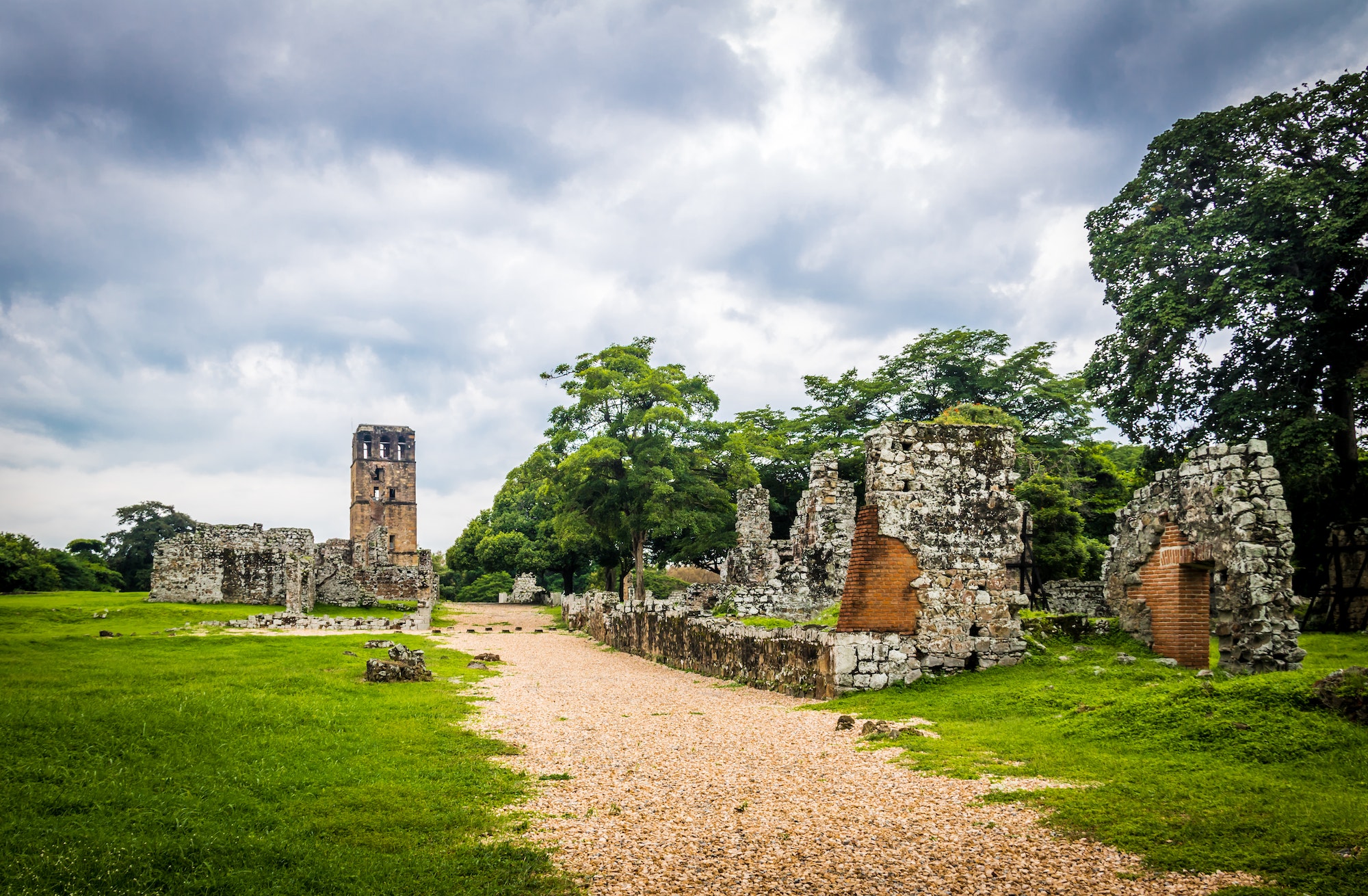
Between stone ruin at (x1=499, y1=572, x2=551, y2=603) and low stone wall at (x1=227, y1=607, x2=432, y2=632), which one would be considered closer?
low stone wall at (x1=227, y1=607, x2=432, y2=632)

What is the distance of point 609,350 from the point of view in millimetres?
32250

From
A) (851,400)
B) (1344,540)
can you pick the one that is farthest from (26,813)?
(851,400)

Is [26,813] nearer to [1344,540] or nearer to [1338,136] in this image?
[1344,540]

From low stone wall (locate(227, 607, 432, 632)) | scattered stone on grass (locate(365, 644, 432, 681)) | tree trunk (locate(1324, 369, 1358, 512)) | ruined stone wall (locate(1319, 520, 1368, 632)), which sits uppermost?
tree trunk (locate(1324, 369, 1358, 512))

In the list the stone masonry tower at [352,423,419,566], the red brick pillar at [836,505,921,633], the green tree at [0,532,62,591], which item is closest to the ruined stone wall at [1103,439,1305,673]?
the red brick pillar at [836,505,921,633]

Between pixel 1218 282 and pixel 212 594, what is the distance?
39.8 meters

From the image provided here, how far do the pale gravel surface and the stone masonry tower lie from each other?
68866mm

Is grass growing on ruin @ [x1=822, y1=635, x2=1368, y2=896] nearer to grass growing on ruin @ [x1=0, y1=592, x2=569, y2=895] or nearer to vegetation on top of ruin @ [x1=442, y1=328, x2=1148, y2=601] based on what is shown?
grass growing on ruin @ [x1=0, y1=592, x2=569, y2=895]

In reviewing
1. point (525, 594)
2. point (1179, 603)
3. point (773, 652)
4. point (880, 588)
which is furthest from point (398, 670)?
point (525, 594)

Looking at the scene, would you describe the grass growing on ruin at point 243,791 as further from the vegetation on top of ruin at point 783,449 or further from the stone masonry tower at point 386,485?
the stone masonry tower at point 386,485

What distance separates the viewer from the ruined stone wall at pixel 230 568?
3297cm

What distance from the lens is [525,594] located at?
57.7m

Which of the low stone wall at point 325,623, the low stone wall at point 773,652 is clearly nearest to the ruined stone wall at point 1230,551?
the low stone wall at point 773,652

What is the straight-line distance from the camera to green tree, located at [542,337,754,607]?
2930 centimetres
